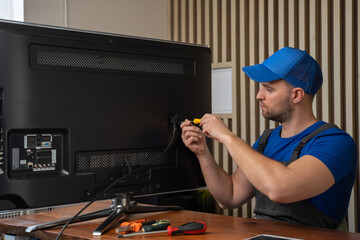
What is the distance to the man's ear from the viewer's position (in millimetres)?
2047

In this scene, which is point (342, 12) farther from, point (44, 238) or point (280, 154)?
point (44, 238)

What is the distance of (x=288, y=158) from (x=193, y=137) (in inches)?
20.8

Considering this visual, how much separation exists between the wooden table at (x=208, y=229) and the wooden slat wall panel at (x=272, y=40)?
2.05 meters

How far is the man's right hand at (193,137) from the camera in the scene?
1721 mm

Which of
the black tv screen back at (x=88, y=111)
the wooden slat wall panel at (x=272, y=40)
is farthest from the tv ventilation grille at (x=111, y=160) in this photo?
the wooden slat wall panel at (x=272, y=40)

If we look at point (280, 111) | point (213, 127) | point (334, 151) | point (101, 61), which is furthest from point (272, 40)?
point (101, 61)

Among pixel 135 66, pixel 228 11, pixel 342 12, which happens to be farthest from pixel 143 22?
pixel 135 66

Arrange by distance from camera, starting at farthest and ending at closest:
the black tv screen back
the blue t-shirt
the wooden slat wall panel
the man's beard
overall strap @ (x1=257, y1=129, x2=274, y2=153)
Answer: the wooden slat wall panel
overall strap @ (x1=257, y1=129, x2=274, y2=153)
the man's beard
the blue t-shirt
the black tv screen back

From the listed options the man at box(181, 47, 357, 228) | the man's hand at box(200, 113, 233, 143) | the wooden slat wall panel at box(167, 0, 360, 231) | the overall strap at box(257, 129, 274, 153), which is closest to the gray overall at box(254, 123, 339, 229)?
the man at box(181, 47, 357, 228)

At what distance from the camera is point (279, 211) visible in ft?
6.27

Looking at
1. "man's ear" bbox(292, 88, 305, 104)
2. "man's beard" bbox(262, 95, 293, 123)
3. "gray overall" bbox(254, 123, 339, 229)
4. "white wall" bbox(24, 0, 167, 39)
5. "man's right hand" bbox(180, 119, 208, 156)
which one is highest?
"white wall" bbox(24, 0, 167, 39)

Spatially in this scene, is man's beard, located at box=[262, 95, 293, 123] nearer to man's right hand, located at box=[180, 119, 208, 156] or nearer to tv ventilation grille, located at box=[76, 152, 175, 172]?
man's right hand, located at box=[180, 119, 208, 156]

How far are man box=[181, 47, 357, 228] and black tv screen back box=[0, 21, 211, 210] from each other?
0.45 feet

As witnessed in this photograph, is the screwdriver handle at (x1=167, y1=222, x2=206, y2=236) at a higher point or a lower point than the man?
lower
